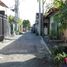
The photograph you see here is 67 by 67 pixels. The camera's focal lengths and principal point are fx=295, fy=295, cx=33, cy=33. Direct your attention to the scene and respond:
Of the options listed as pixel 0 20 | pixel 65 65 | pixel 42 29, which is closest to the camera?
pixel 65 65

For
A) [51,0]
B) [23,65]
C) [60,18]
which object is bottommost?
[23,65]

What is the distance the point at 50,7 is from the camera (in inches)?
534

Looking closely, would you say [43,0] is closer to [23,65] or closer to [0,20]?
[23,65]

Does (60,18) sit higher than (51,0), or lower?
lower

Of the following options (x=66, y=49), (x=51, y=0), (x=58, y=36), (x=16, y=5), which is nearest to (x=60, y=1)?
(x=51, y=0)

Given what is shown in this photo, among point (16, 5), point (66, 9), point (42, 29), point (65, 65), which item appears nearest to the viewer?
point (65, 65)

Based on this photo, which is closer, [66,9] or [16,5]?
[66,9]

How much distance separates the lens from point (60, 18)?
12.9 meters

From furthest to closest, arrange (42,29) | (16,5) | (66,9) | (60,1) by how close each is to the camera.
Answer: (16,5), (42,29), (60,1), (66,9)

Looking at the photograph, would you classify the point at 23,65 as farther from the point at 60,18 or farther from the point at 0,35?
the point at 0,35

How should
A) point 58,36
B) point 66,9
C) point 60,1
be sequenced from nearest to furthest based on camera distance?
point 66,9
point 60,1
point 58,36

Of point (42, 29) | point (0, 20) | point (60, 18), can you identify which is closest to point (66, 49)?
point (60, 18)

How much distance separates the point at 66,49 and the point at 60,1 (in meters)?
2.62

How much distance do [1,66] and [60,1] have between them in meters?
4.04
